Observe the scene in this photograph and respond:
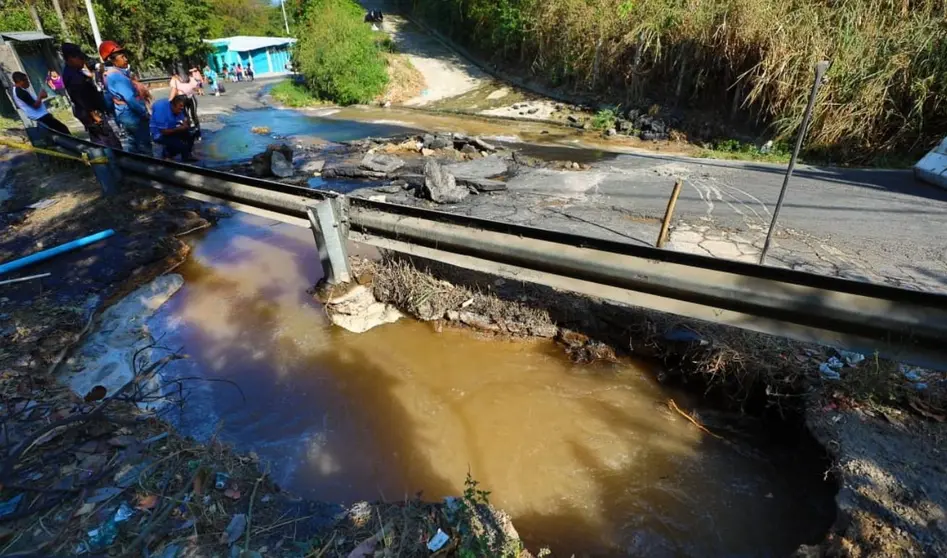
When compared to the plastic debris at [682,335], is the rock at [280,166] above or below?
above

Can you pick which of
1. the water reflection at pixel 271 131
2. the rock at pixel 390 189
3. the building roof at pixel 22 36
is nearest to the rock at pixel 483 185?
Answer: the rock at pixel 390 189

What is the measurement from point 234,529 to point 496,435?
5.20ft

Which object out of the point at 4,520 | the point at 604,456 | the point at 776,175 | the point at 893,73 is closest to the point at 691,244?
the point at 604,456

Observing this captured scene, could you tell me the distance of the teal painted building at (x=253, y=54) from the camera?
34.1m

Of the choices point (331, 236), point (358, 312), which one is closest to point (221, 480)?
point (358, 312)

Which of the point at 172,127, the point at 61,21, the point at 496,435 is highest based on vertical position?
the point at 61,21

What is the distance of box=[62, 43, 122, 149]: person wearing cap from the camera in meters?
6.57

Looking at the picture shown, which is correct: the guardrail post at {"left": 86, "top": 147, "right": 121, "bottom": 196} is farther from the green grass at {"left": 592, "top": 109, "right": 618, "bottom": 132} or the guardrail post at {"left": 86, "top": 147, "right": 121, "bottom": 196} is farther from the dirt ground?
the green grass at {"left": 592, "top": 109, "right": 618, "bottom": 132}

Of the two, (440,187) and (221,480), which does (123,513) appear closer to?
(221,480)

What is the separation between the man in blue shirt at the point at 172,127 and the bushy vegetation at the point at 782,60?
429 inches

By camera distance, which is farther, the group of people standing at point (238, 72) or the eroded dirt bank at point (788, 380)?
the group of people standing at point (238, 72)

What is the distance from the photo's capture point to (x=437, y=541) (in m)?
1.95

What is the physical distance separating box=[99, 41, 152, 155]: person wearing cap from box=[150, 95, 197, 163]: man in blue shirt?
0.57 ft

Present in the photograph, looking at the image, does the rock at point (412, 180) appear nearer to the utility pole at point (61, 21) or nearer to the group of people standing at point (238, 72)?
the utility pole at point (61, 21)
